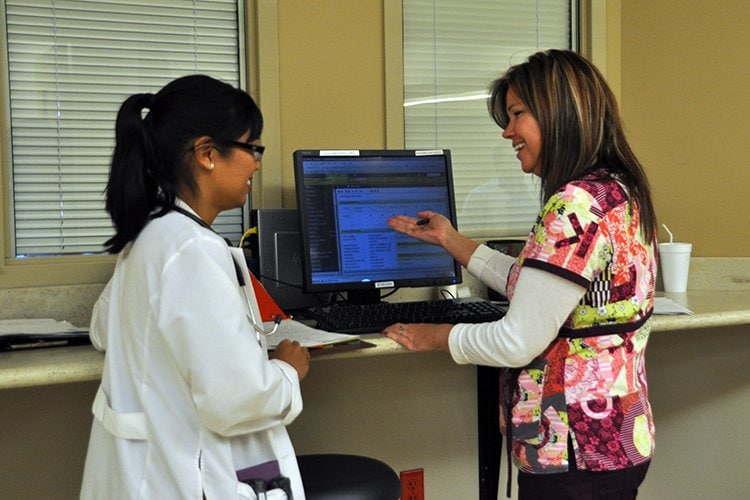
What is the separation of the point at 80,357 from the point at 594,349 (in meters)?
1.06

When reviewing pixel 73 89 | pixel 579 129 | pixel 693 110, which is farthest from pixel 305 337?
pixel 693 110

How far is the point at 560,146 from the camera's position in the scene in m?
1.57

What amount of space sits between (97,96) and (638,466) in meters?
1.76

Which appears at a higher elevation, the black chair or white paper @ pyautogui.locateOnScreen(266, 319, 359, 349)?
white paper @ pyautogui.locateOnScreen(266, 319, 359, 349)

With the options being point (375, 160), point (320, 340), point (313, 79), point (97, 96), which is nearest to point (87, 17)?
point (97, 96)

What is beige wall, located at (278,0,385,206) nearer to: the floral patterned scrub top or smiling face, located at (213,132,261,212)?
smiling face, located at (213,132,261,212)

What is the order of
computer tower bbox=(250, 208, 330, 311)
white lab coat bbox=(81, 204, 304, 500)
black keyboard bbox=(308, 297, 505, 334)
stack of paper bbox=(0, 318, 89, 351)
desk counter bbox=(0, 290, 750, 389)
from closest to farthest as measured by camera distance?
white lab coat bbox=(81, 204, 304, 500) < desk counter bbox=(0, 290, 750, 389) < stack of paper bbox=(0, 318, 89, 351) < black keyboard bbox=(308, 297, 505, 334) < computer tower bbox=(250, 208, 330, 311)

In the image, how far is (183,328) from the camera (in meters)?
1.26

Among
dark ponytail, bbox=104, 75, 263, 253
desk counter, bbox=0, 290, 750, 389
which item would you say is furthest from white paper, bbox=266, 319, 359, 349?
dark ponytail, bbox=104, 75, 263, 253

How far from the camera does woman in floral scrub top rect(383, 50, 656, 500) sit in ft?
4.83

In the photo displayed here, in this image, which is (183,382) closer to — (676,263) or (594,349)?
(594,349)

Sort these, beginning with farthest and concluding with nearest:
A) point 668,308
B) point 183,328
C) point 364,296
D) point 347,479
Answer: point 364,296
point 668,308
point 347,479
point 183,328

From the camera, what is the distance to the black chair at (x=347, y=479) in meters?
1.65

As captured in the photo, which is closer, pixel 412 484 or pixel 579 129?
pixel 579 129
